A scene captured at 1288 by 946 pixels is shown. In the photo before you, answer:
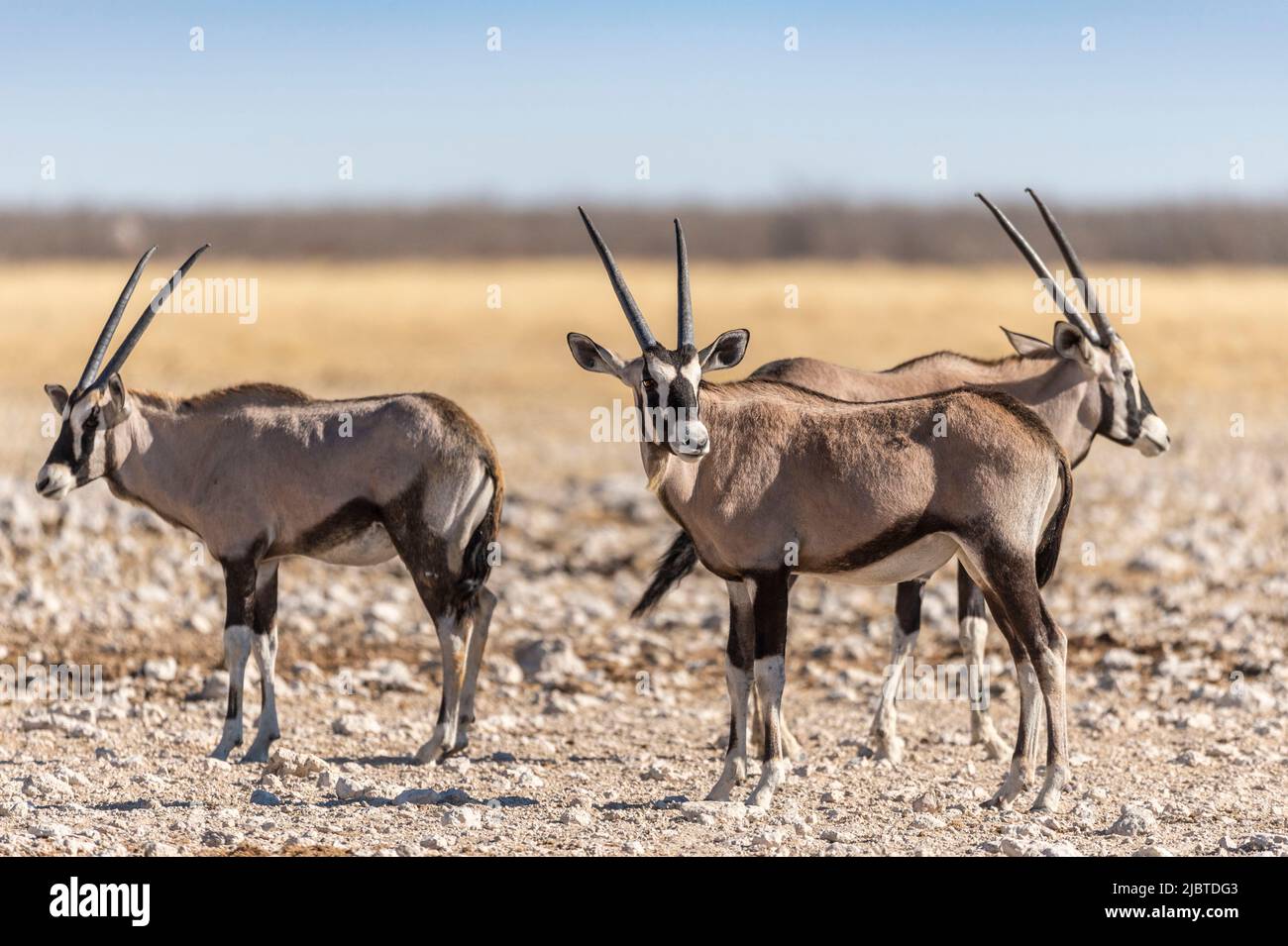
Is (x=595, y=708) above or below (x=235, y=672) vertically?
below

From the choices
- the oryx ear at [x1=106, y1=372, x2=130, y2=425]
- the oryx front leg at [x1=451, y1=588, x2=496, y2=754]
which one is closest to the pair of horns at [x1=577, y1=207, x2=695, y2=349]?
the oryx front leg at [x1=451, y1=588, x2=496, y2=754]

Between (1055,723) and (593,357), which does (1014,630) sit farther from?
(593,357)

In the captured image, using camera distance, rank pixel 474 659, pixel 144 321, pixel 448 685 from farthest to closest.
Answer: pixel 474 659
pixel 144 321
pixel 448 685

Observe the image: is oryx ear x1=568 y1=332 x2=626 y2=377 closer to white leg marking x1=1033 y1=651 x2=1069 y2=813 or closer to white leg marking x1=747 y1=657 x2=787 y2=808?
white leg marking x1=747 y1=657 x2=787 y2=808

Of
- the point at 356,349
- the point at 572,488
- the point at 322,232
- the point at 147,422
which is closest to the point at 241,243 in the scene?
the point at 322,232

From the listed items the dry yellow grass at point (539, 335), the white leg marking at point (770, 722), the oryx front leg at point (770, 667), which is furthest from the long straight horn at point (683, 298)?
the dry yellow grass at point (539, 335)

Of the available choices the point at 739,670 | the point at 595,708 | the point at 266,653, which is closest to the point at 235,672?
the point at 266,653

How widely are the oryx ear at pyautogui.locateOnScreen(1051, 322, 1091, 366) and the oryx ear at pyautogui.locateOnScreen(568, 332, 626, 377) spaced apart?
9.48 ft

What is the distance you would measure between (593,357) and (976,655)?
3.11 meters

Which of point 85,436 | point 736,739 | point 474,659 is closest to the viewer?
point 736,739

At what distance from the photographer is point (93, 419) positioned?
1024 centimetres

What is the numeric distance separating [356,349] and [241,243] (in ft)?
226

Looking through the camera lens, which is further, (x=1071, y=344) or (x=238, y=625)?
(x=1071, y=344)
